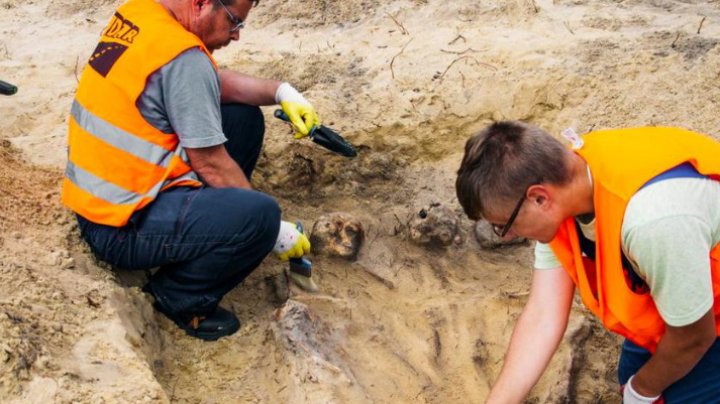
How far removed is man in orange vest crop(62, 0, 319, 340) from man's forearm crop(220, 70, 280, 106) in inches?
19.4

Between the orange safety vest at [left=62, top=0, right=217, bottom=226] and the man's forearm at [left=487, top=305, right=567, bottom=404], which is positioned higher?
the orange safety vest at [left=62, top=0, right=217, bottom=226]

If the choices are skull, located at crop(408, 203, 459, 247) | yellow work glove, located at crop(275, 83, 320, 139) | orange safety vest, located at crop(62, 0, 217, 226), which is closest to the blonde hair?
orange safety vest, located at crop(62, 0, 217, 226)

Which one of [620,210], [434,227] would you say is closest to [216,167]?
[434,227]

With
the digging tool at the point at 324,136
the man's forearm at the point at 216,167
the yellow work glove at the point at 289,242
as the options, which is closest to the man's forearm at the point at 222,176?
the man's forearm at the point at 216,167

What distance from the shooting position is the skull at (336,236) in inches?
132

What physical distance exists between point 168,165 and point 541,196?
1.32 metres

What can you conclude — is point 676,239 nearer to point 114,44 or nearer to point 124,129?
point 124,129

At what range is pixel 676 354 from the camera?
6.61 feet

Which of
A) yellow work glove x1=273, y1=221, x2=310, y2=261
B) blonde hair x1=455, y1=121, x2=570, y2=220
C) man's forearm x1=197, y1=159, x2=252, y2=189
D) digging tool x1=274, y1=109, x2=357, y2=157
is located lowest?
yellow work glove x1=273, y1=221, x2=310, y2=261

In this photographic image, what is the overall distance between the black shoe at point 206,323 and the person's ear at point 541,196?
139 cm

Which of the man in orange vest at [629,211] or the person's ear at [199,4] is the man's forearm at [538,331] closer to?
the man in orange vest at [629,211]

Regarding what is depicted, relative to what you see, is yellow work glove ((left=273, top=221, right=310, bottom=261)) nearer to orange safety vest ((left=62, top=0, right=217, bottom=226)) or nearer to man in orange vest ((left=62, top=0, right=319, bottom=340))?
man in orange vest ((left=62, top=0, right=319, bottom=340))

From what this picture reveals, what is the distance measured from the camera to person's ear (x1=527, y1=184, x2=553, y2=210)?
1840 millimetres

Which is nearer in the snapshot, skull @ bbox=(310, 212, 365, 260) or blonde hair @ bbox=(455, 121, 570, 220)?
blonde hair @ bbox=(455, 121, 570, 220)
